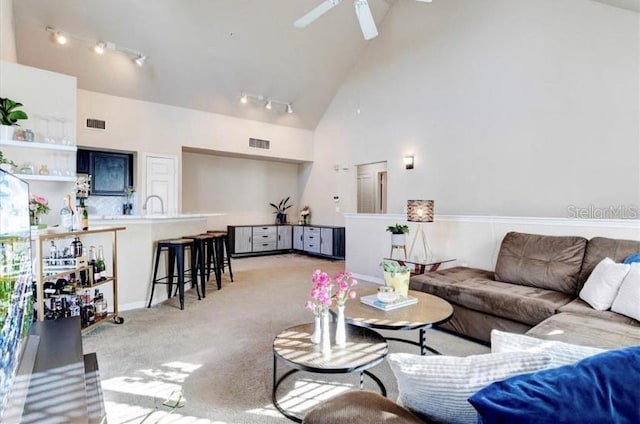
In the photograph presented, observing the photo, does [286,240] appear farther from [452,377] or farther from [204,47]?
[452,377]

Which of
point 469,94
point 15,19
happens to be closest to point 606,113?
point 469,94

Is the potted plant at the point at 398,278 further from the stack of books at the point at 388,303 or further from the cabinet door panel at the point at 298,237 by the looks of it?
the cabinet door panel at the point at 298,237

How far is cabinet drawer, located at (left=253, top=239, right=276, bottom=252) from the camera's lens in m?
8.23

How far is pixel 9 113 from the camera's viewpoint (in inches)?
143

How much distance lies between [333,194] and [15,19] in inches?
Answer: 244

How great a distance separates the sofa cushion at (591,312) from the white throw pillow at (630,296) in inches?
1.6

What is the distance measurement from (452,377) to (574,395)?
29 centimetres

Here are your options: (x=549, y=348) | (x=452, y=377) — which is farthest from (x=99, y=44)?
(x=549, y=348)

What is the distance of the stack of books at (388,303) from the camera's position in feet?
8.22

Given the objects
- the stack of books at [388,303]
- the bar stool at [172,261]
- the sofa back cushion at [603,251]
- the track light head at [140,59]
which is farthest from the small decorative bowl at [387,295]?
the track light head at [140,59]

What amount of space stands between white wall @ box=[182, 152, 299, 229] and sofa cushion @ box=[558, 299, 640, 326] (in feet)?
23.0

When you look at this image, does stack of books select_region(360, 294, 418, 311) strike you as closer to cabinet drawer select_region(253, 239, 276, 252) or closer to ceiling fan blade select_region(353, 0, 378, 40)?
ceiling fan blade select_region(353, 0, 378, 40)

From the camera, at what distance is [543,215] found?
4.44 m

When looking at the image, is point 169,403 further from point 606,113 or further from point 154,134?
point 154,134
